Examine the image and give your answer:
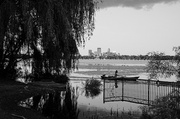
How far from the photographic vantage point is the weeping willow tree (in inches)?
551

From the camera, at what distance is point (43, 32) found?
1448 cm

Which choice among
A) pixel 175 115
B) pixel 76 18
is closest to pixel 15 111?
pixel 175 115

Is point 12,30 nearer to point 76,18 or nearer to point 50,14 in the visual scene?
point 50,14

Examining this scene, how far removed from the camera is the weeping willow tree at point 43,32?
1399cm

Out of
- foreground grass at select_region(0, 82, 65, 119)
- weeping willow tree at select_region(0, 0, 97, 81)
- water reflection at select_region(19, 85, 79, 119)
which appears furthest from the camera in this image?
weeping willow tree at select_region(0, 0, 97, 81)

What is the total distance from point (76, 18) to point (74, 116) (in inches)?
325

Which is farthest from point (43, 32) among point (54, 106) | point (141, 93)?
point (141, 93)

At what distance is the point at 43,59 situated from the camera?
16.1m

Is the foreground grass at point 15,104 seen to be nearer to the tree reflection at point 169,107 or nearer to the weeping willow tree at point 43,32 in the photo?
the weeping willow tree at point 43,32

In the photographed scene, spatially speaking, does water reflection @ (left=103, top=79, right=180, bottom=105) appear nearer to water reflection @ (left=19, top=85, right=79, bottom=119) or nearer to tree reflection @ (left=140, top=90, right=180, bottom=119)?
tree reflection @ (left=140, top=90, right=180, bottom=119)

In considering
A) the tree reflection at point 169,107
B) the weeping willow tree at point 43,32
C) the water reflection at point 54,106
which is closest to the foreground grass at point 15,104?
the water reflection at point 54,106

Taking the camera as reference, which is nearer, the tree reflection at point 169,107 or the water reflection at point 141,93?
the tree reflection at point 169,107

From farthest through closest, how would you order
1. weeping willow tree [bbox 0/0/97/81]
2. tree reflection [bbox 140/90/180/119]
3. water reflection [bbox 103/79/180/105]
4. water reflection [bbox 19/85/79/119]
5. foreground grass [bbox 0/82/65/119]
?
weeping willow tree [bbox 0/0/97/81], water reflection [bbox 103/79/180/105], water reflection [bbox 19/85/79/119], foreground grass [bbox 0/82/65/119], tree reflection [bbox 140/90/180/119]

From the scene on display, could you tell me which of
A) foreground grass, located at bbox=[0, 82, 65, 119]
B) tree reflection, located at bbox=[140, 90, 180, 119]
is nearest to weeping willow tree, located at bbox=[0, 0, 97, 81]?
foreground grass, located at bbox=[0, 82, 65, 119]
